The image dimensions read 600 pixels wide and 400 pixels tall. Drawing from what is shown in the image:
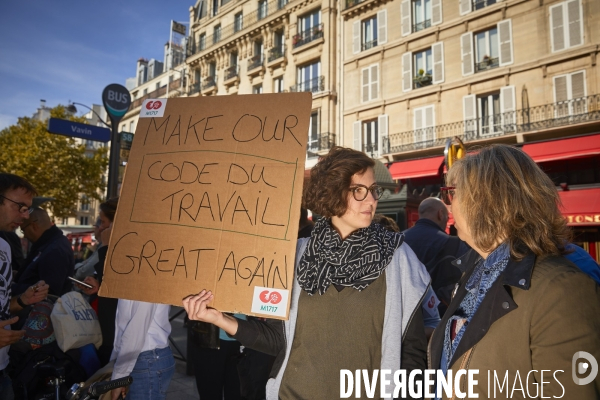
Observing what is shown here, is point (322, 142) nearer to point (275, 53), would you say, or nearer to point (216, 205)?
point (275, 53)

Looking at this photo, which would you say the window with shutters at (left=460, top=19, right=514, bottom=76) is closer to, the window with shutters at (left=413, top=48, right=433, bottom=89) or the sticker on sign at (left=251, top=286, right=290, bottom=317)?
the window with shutters at (left=413, top=48, right=433, bottom=89)

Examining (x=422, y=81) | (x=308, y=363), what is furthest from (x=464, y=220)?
(x=422, y=81)

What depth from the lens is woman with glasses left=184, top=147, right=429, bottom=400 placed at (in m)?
1.59

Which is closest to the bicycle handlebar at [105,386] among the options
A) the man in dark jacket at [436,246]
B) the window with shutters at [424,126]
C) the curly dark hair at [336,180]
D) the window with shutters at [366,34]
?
the curly dark hair at [336,180]

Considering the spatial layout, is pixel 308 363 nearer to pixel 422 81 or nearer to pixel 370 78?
pixel 422 81

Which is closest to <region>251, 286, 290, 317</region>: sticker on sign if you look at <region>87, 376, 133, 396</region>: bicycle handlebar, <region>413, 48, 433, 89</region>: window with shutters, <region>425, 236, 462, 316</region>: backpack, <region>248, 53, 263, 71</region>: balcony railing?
<region>87, 376, 133, 396</region>: bicycle handlebar

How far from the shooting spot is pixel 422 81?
668 inches

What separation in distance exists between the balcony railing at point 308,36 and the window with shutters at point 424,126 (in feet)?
23.7

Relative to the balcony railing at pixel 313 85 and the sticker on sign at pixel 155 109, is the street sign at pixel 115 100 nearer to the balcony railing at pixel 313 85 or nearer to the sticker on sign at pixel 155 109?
the sticker on sign at pixel 155 109

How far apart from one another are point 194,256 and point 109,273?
42 cm

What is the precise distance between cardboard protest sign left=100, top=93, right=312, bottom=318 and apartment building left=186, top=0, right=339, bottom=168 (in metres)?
17.2

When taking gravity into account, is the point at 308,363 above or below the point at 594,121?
below

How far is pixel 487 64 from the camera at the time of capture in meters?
15.5

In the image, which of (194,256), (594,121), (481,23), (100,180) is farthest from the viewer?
(100,180)
